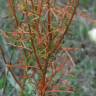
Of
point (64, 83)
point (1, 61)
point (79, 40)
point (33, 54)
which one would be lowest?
point (79, 40)

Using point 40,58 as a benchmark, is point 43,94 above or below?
below

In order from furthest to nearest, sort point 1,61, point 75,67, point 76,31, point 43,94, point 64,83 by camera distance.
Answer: point 76,31 → point 75,67 → point 64,83 → point 1,61 → point 43,94

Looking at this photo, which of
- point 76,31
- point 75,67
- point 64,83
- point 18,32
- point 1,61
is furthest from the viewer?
point 76,31

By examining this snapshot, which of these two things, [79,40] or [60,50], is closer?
[60,50]

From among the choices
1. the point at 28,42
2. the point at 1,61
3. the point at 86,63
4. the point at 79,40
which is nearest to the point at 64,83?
the point at 1,61

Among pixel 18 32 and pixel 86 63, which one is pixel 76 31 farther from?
pixel 18 32

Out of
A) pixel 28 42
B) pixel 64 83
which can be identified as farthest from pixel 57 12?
pixel 64 83

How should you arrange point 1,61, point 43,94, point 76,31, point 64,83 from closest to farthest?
point 43,94 → point 1,61 → point 64,83 → point 76,31

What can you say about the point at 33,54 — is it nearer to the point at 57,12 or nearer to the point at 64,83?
the point at 57,12

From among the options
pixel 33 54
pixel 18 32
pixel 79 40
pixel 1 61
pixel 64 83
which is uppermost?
pixel 18 32
